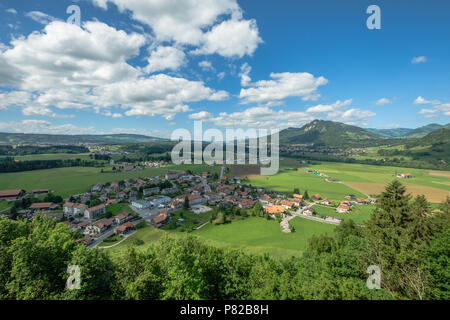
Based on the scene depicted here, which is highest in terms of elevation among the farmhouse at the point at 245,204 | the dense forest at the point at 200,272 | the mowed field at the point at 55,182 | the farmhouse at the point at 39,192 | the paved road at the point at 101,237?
the dense forest at the point at 200,272

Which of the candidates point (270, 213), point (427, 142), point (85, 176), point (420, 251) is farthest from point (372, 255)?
point (427, 142)

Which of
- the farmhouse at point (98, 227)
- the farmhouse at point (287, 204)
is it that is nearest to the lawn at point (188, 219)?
the farmhouse at point (98, 227)

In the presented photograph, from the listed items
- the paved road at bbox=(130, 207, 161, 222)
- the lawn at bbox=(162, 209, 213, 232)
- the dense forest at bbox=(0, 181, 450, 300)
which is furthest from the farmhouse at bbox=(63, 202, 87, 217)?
the dense forest at bbox=(0, 181, 450, 300)

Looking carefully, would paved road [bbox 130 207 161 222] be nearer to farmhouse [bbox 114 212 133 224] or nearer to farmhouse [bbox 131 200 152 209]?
farmhouse [bbox 131 200 152 209]

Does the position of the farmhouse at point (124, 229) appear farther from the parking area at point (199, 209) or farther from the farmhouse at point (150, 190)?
the farmhouse at point (150, 190)

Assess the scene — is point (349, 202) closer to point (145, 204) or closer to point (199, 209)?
point (199, 209)

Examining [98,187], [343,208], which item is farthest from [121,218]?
[343,208]

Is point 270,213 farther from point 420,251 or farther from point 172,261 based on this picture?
point 172,261
